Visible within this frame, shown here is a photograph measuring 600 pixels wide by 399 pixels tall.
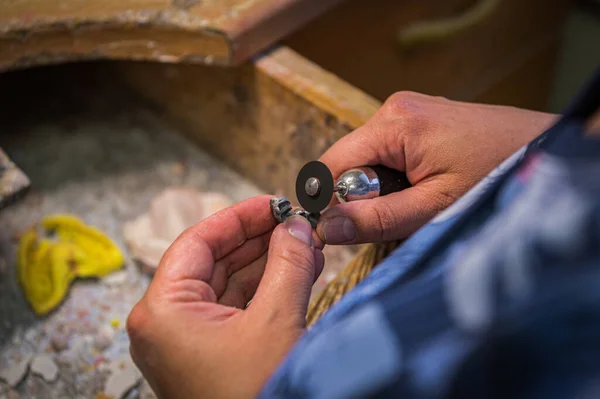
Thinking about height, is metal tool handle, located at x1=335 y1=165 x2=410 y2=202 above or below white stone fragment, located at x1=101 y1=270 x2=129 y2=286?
above

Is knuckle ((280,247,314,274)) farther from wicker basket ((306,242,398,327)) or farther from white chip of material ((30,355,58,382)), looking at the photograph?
white chip of material ((30,355,58,382))

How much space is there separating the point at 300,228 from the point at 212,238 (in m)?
0.09

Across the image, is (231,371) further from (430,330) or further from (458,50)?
(458,50)

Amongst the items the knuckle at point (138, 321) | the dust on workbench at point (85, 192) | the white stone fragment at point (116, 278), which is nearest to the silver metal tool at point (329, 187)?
the knuckle at point (138, 321)

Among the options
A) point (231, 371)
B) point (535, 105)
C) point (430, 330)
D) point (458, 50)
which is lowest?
point (535, 105)

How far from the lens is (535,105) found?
5.38ft

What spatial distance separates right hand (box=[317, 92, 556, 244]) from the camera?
588 mm

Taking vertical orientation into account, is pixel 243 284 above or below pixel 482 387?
below

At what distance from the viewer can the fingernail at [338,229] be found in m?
0.56

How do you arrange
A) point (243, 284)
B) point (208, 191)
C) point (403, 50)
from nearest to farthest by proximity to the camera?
point (243, 284)
point (208, 191)
point (403, 50)

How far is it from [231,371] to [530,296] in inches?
9.1

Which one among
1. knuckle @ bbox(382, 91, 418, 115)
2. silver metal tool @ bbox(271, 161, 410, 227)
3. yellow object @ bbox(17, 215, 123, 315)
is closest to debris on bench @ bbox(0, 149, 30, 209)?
yellow object @ bbox(17, 215, 123, 315)

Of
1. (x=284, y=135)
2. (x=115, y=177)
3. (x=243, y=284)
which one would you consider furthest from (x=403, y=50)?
(x=243, y=284)

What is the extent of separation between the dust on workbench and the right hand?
0.29 metres
